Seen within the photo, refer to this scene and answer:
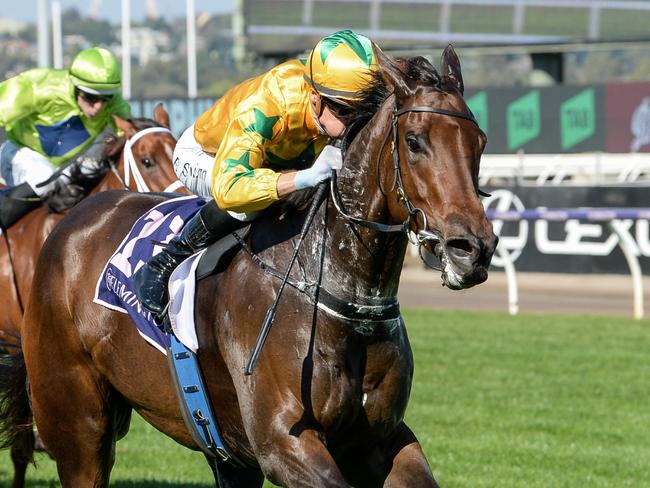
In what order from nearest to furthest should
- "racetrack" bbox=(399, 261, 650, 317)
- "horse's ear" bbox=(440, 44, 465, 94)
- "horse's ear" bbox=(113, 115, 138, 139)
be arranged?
"horse's ear" bbox=(440, 44, 465, 94)
"horse's ear" bbox=(113, 115, 138, 139)
"racetrack" bbox=(399, 261, 650, 317)

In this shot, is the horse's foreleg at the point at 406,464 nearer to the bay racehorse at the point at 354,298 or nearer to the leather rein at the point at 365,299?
the bay racehorse at the point at 354,298

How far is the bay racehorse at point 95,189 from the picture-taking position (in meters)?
6.47

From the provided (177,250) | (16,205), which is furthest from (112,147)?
(177,250)

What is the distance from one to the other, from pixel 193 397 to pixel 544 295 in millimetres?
10401

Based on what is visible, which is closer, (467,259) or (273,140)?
(467,259)

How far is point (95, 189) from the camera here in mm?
6574

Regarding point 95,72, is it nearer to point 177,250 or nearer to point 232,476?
point 177,250

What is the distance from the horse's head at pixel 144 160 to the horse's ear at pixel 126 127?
8 cm

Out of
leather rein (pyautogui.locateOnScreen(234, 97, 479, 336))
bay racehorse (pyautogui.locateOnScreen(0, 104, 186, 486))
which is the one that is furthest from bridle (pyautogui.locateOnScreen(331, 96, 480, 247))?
bay racehorse (pyautogui.locateOnScreen(0, 104, 186, 486))

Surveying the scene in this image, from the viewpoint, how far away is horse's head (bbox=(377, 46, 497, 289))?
313 cm

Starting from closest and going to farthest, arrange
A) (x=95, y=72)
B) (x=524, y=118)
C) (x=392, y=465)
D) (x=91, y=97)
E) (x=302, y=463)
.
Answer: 1. (x=302, y=463)
2. (x=392, y=465)
3. (x=95, y=72)
4. (x=91, y=97)
5. (x=524, y=118)

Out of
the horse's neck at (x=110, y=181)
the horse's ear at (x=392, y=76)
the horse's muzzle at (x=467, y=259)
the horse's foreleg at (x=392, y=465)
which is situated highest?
the horse's ear at (x=392, y=76)

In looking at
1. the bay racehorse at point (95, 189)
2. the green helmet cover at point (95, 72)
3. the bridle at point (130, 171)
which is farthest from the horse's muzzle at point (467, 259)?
the green helmet cover at point (95, 72)

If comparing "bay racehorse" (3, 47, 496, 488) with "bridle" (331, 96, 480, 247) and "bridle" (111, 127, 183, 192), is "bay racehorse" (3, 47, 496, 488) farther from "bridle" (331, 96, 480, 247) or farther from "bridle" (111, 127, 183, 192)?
"bridle" (111, 127, 183, 192)
